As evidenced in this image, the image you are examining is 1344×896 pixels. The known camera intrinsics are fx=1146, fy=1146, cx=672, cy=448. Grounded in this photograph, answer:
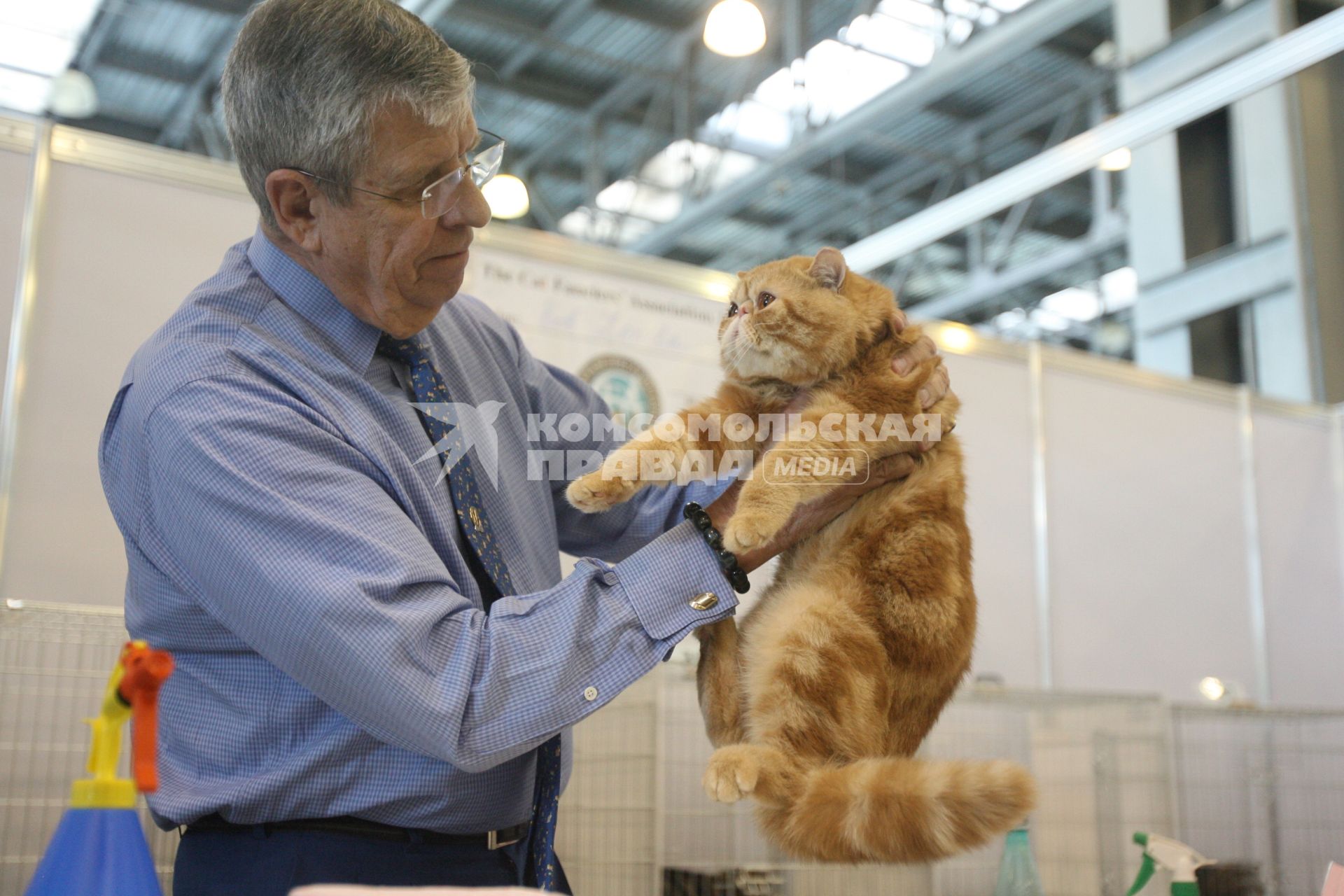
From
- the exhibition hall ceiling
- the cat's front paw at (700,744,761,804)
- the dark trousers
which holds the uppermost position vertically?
the exhibition hall ceiling

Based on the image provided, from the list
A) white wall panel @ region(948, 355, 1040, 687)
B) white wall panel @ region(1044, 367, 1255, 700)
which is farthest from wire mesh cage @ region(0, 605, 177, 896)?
white wall panel @ region(1044, 367, 1255, 700)

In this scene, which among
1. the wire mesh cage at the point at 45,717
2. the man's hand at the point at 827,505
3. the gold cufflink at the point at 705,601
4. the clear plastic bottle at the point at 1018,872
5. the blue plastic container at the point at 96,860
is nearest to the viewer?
the blue plastic container at the point at 96,860

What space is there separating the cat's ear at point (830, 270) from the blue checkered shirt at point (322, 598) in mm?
447

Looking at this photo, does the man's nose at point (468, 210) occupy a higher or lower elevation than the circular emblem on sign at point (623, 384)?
lower

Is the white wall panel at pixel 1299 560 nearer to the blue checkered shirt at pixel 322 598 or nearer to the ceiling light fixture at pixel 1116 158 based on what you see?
the ceiling light fixture at pixel 1116 158

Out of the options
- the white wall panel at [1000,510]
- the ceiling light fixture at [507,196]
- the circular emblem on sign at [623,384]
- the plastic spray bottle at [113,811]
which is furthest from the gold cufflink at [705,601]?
the ceiling light fixture at [507,196]

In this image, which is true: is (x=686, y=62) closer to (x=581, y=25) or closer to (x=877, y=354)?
(x=581, y=25)

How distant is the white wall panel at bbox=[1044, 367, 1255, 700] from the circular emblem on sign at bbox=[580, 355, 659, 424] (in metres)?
1.46

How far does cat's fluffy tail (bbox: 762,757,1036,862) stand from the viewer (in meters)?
1.01

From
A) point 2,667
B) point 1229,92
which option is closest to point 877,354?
point 2,667

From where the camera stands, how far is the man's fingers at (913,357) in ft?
4.38

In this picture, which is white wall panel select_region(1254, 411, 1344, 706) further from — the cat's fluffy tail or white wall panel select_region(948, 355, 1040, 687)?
the cat's fluffy tail

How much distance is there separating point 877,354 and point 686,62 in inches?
218

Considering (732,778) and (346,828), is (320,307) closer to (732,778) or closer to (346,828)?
(346,828)
